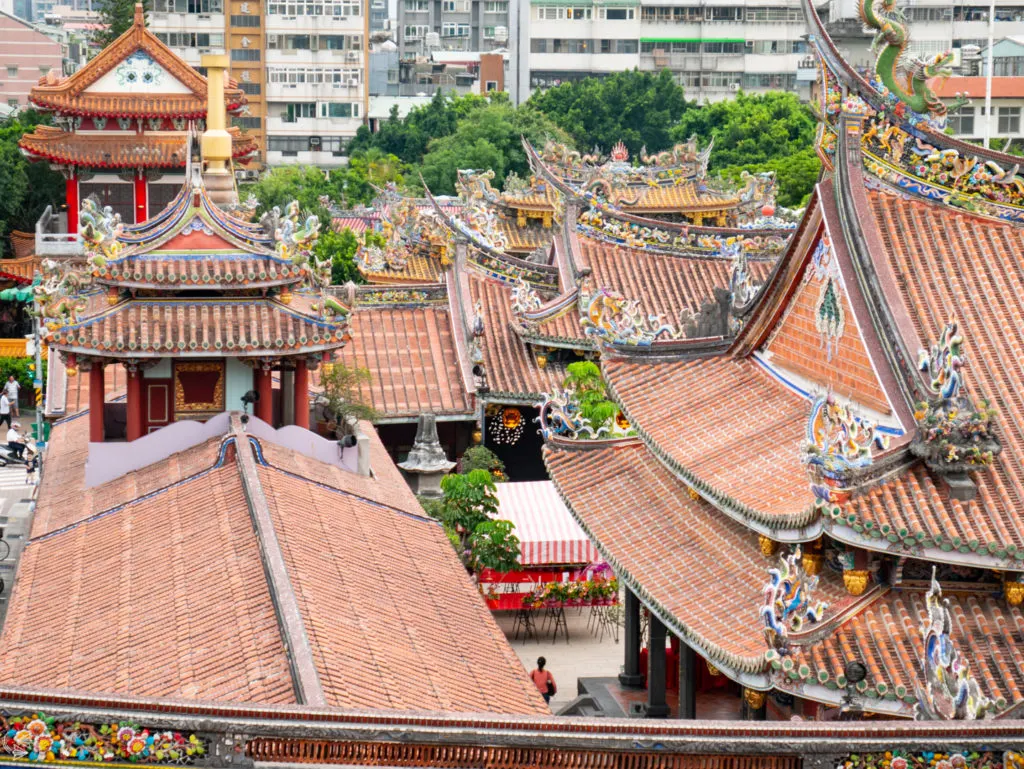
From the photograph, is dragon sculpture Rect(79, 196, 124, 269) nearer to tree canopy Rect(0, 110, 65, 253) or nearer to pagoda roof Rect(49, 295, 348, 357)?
pagoda roof Rect(49, 295, 348, 357)

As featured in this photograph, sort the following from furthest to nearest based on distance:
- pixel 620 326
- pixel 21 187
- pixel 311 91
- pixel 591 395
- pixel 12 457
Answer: pixel 311 91 < pixel 21 187 < pixel 12 457 < pixel 591 395 < pixel 620 326

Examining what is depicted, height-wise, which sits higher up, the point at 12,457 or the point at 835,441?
the point at 835,441

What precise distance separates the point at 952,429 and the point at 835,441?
98cm

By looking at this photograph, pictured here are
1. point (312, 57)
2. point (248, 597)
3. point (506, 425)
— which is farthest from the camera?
point (312, 57)

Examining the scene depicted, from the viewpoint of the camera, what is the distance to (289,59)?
103938 millimetres

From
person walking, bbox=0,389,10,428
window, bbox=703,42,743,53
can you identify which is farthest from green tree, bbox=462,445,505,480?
window, bbox=703,42,743,53

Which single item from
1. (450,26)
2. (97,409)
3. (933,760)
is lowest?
(933,760)

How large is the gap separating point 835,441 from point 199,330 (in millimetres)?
11643

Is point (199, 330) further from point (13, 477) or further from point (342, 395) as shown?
point (13, 477)

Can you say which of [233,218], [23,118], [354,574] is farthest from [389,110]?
[354,574]

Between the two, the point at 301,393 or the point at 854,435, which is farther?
the point at 301,393

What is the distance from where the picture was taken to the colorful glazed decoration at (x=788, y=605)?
559 inches

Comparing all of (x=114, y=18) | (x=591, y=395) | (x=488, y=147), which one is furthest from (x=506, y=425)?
(x=488, y=147)

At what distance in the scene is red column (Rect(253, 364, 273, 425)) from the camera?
80.3ft
